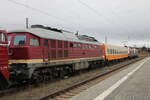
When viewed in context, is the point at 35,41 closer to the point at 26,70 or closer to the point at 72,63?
the point at 26,70

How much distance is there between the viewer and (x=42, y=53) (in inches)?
512

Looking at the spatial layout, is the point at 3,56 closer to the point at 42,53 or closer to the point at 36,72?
the point at 36,72

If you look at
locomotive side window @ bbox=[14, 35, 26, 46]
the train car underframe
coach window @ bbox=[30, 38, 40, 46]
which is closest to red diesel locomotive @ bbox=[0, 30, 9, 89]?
the train car underframe

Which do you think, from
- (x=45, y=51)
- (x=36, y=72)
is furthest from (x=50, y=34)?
(x=36, y=72)

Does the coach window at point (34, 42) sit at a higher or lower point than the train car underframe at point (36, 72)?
higher

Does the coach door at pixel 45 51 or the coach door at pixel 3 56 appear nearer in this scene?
the coach door at pixel 3 56

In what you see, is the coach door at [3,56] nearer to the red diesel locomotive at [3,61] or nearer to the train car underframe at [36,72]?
the red diesel locomotive at [3,61]

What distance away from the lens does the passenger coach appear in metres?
11.7

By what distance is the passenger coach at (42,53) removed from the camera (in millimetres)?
11719

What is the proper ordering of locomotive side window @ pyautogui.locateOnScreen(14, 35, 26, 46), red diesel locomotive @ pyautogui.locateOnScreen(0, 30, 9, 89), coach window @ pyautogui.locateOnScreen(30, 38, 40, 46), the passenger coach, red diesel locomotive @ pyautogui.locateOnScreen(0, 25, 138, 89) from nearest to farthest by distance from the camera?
red diesel locomotive @ pyautogui.locateOnScreen(0, 30, 9, 89) → red diesel locomotive @ pyautogui.locateOnScreen(0, 25, 138, 89) → the passenger coach → locomotive side window @ pyautogui.locateOnScreen(14, 35, 26, 46) → coach window @ pyautogui.locateOnScreen(30, 38, 40, 46)

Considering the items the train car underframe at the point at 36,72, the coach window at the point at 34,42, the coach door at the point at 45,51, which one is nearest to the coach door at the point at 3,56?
the train car underframe at the point at 36,72

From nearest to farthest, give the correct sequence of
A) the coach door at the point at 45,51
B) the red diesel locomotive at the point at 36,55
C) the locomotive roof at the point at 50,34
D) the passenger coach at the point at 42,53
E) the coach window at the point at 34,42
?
the red diesel locomotive at the point at 36,55 → the passenger coach at the point at 42,53 → the coach window at the point at 34,42 → the locomotive roof at the point at 50,34 → the coach door at the point at 45,51

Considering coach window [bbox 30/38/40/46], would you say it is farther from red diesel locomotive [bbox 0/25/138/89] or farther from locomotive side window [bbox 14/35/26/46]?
Answer: locomotive side window [bbox 14/35/26/46]

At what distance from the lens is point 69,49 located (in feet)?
54.4
